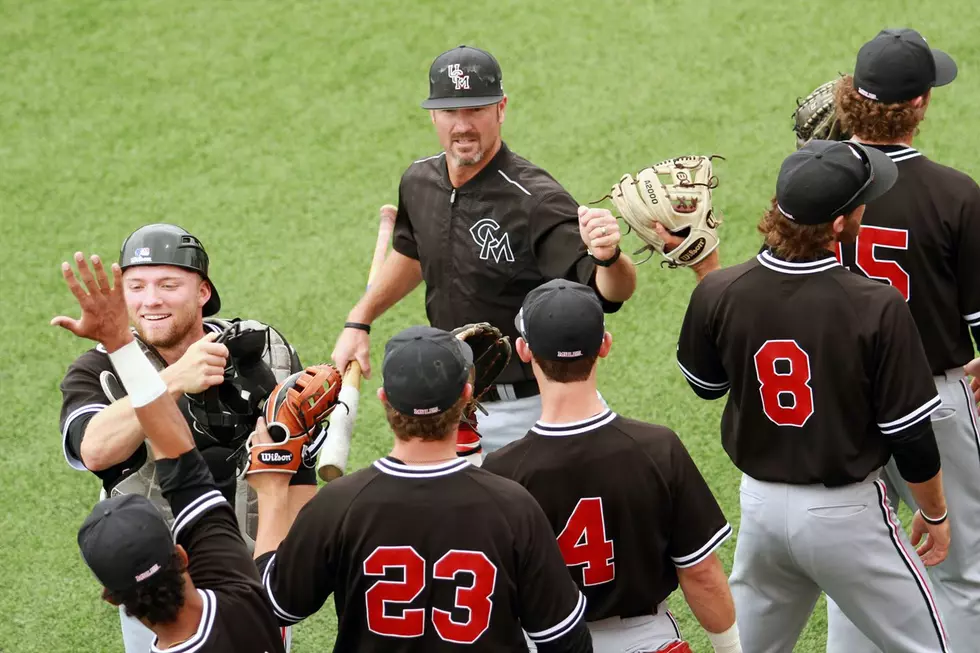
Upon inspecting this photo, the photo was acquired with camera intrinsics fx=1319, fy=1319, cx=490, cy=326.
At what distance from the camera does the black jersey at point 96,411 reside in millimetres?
3820

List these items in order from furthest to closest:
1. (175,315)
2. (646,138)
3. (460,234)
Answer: (646,138) → (460,234) → (175,315)

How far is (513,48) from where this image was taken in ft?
29.4

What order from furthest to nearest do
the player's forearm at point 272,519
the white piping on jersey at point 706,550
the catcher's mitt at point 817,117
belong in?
the catcher's mitt at point 817,117 < the player's forearm at point 272,519 < the white piping on jersey at point 706,550

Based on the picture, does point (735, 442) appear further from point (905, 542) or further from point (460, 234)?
point (460, 234)

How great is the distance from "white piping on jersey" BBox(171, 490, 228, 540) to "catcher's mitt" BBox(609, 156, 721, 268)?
5.88ft

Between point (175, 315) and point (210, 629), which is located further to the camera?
point (175, 315)

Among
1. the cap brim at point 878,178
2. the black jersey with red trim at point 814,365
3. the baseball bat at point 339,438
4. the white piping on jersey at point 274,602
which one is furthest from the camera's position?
the baseball bat at point 339,438

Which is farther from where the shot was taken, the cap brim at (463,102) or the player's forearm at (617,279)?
the cap brim at (463,102)

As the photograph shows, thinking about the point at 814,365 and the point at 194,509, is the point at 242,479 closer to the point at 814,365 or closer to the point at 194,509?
the point at 194,509

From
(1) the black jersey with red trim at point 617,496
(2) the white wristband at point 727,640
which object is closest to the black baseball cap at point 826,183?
(1) the black jersey with red trim at point 617,496

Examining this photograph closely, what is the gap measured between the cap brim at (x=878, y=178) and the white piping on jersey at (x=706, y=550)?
1.01m

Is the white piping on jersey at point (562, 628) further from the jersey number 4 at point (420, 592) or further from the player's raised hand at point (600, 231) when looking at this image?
the player's raised hand at point (600, 231)

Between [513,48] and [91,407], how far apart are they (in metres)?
5.70

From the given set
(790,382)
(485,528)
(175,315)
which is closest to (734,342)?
(790,382)
